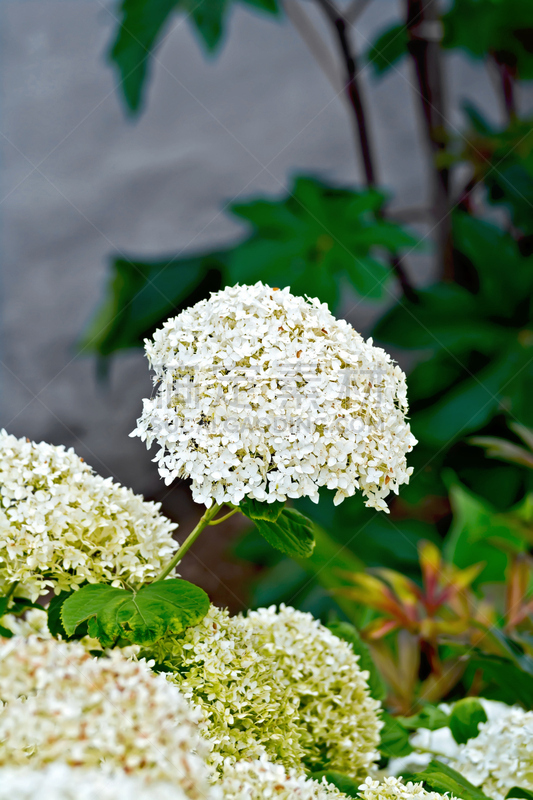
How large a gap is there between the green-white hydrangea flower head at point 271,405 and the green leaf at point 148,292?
4.94 ft

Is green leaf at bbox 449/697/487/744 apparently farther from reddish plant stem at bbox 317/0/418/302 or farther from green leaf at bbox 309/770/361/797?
reddish plant stem at bbox 317/0/418/302

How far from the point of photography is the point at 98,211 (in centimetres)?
278

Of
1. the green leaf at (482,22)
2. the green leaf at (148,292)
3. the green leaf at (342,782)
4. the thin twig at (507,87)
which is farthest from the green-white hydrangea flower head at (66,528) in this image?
the thin twig at (507,87)

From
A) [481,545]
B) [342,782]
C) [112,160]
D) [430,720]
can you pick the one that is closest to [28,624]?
[342,782]

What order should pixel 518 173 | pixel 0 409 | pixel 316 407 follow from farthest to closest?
pixel 0 409 < pixel 518 173 < pixel 316 407

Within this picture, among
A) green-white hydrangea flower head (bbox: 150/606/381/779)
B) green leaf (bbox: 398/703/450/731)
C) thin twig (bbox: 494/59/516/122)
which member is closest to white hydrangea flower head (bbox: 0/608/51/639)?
green-white hydrangea flower head (bbox: 150/606/381/779)

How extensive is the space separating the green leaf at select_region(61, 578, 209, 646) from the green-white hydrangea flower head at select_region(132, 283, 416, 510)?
0.09 metres

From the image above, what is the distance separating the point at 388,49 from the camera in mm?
2111

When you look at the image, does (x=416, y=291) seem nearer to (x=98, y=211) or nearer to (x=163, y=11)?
(x=163, y=11)

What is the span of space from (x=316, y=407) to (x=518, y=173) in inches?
74.7

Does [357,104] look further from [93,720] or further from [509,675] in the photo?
[93,720]

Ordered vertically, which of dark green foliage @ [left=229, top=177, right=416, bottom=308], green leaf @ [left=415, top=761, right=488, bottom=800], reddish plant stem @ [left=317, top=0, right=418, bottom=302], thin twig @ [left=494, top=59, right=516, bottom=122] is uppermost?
thin twig @ [left=494, top=59, right=516, bottom=122]

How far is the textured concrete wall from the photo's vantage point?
2631mm

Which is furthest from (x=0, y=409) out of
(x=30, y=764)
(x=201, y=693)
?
(x=30, y=764)
